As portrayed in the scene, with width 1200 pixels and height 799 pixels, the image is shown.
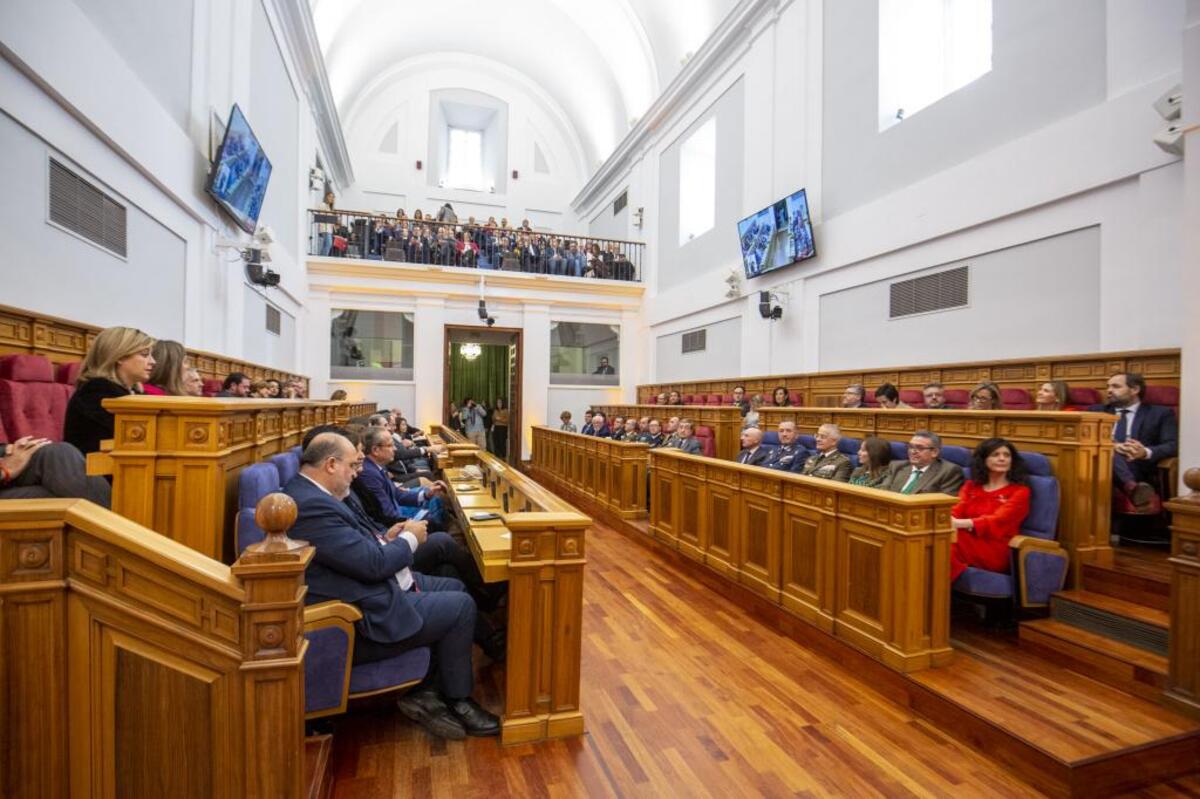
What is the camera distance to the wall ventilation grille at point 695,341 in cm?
994

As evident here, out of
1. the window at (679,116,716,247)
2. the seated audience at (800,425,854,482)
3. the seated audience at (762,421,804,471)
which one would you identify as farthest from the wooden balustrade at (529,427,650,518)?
the window at (679,116,716,247)

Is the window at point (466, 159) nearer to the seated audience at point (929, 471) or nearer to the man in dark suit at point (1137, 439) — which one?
the seated audience at point (929, 471)

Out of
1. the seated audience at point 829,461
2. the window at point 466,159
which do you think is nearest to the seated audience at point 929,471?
the seated audience at point 829,461

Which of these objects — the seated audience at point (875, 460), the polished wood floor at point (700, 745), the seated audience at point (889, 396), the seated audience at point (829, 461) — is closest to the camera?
the polished wood floor at point (700, 745)

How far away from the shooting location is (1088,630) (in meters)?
2.62

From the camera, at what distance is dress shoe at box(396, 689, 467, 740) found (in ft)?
6.70

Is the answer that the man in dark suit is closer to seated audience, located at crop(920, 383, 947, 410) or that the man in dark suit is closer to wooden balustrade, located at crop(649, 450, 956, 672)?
seated audience, located at crop(920, 383, 947, 410)

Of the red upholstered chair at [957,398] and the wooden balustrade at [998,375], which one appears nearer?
the wooden balustrade at [998,375]

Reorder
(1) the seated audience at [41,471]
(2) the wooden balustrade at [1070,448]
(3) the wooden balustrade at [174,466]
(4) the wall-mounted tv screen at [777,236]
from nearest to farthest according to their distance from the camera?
(1) the seated audience at [41,471] < (3) the wooden balustrade at [174,466] < (2) the wooden balustrade at [1070,448] < (4) the wall-mounted tv screen at [777,236]

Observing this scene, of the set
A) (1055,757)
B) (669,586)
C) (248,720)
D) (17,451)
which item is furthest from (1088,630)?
(17,451)

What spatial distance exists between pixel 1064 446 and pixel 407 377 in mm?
10033

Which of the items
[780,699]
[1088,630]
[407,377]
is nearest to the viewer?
[780,699]

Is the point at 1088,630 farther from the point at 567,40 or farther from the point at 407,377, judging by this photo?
the point at 567,40

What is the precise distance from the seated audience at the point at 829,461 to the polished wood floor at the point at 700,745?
Answer: 1.30 metres
